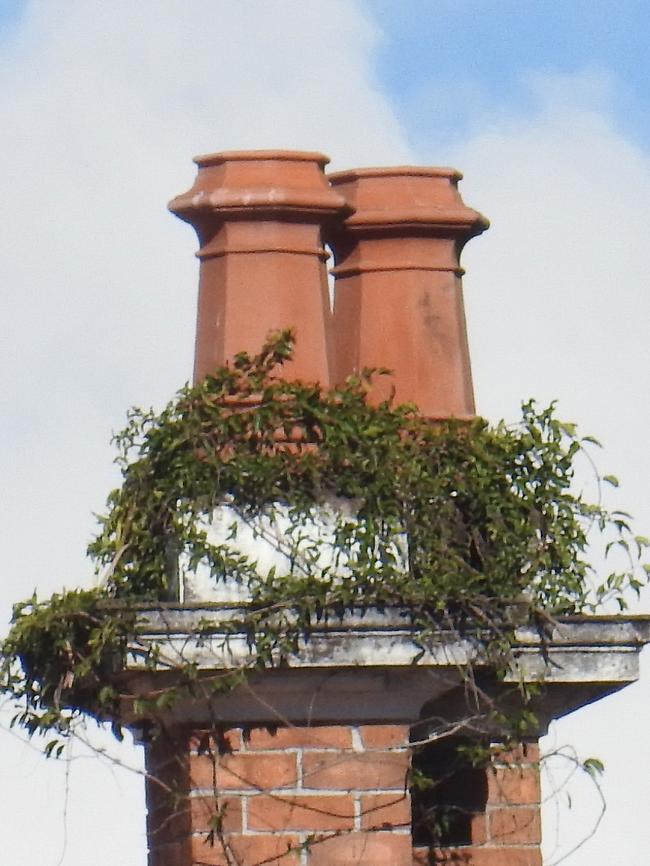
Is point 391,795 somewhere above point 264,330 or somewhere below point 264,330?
below

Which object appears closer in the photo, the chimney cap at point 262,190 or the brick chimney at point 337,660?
the brick chimney at point 337,660

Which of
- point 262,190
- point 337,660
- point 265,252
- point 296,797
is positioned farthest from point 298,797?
point 262,190

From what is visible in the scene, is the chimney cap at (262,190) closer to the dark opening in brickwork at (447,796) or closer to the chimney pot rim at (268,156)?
the chimney pot rim at (268,156)

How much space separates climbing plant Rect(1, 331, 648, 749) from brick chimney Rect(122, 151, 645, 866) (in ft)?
0.22

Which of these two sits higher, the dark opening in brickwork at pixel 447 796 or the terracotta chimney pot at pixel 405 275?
the terracotta chimney pot at pixel 405 275

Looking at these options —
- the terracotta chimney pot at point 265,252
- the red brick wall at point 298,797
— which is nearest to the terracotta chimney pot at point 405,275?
the terracotta chimney pot at point 265,252

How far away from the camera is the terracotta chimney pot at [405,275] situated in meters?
5.61

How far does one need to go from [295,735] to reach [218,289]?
1069mm

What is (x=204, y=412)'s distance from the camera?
522 cm

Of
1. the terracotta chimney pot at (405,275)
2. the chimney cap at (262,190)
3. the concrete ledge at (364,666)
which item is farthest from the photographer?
the terracotta chimney pot at (405,275)

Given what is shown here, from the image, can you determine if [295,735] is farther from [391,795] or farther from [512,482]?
[512,482]

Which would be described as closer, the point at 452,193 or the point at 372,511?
the point at 372,511

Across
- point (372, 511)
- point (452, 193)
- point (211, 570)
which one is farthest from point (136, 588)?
point (452, 193)

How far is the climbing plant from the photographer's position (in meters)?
5.03
